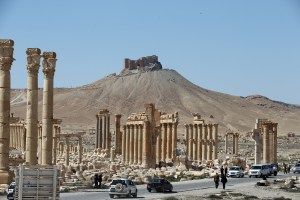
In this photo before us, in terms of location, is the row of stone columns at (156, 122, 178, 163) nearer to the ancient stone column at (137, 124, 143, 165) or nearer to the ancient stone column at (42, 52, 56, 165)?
the ancient stone column at (137, 124, 143, 165)

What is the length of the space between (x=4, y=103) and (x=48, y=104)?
305cm

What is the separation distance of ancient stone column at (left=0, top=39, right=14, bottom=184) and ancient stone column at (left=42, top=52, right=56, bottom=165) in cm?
206

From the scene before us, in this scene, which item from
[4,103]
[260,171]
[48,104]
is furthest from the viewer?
[260,171]

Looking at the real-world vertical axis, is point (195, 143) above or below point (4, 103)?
below

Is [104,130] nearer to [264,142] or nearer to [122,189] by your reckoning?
[264,142]

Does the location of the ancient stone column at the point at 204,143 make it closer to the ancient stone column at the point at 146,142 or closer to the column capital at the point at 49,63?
the ancient stone column at the point at 146,142

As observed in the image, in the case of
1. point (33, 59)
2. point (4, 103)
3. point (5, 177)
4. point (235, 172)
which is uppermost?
point (33, 59)

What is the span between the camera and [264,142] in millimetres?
66750

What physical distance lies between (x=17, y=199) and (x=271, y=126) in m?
48.1

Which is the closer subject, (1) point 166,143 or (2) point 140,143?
(2) point 140,143

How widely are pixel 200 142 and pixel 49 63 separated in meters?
37.8

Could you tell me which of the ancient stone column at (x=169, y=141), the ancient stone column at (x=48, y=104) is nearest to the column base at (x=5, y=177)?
the ancient stone column at (x=48, y=104)

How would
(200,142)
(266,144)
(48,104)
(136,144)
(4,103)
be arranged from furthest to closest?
(200,142) < (136,144) < (266,144) < (48,104) < (4,103)

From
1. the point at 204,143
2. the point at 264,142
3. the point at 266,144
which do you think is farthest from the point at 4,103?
the point at 204,143
